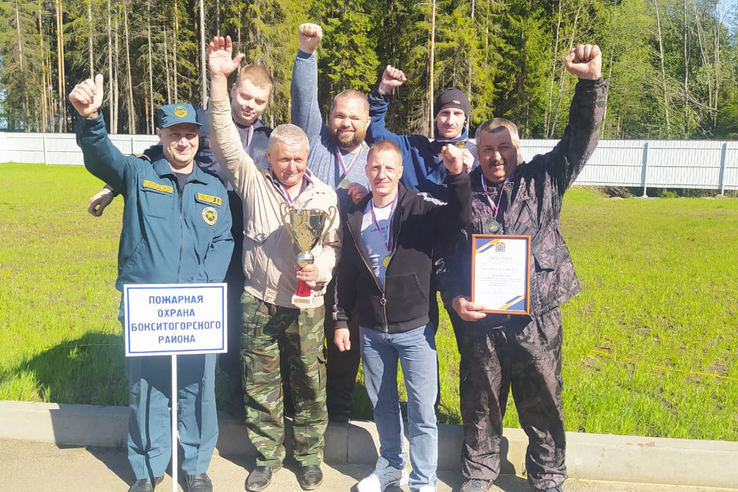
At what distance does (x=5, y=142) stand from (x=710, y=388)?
141 feet

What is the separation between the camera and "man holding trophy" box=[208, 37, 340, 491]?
11.7ft

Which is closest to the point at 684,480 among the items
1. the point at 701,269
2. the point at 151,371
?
the point at 151,371

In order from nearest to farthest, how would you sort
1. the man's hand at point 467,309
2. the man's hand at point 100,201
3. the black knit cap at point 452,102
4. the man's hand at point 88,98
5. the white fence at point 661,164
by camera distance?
the man's hand at point 88,98, the man's hand at point 467,309, the man's hand at point 100,201, the black knit cap at point 452,102, the white fence at point 661,164

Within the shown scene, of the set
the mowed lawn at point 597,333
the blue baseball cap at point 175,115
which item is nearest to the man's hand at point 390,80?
the blue baseball cap at point 175,115

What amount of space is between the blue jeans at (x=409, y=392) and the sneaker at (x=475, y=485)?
0.67ft

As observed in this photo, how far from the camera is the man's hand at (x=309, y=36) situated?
3971 mm

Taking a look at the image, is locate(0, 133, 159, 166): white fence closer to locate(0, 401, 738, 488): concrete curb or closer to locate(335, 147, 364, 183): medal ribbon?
locate(0, 401, 738, 488): concrete curb

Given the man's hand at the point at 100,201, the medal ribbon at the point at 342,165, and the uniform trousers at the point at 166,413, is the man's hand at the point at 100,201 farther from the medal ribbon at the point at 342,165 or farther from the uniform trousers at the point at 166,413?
the medal ribbon at the point at 342,165

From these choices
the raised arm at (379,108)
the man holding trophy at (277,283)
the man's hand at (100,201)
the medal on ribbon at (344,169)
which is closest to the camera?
the man holding trophy at (277,283)

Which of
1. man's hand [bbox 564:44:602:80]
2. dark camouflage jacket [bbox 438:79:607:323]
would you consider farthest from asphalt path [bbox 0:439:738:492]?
man's hand [bbox 564:44:602:80]

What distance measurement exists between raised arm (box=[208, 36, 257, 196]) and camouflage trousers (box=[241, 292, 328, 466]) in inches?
30.9

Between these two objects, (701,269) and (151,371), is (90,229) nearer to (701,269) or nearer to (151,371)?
(151,371)

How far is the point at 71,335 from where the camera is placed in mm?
5598

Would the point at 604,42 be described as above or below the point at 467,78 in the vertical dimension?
above
